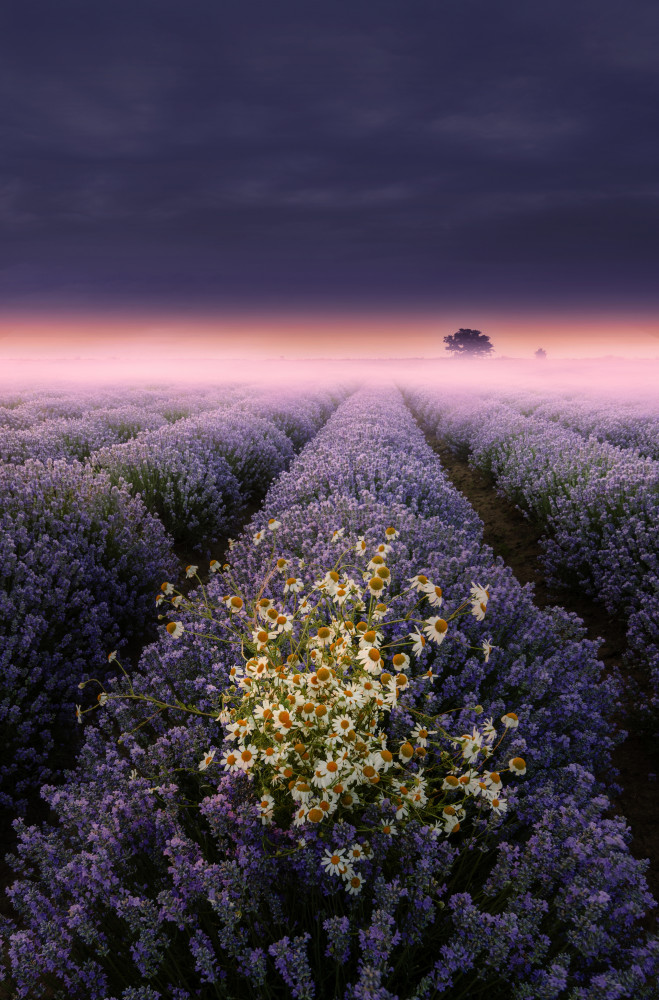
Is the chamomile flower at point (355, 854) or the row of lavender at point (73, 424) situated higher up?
the row of lavender at point (73, 424)

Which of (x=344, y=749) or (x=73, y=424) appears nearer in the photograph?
(x=344, y=749)

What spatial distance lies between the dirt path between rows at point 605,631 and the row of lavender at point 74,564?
2.89 metres

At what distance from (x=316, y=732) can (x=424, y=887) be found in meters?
0.45

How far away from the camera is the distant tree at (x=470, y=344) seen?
220 feet

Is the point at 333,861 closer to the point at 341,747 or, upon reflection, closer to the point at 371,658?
the point at 341,747

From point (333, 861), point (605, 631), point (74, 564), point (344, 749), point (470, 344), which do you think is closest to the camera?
point (333, 861)

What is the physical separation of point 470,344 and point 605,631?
68516 millimetres

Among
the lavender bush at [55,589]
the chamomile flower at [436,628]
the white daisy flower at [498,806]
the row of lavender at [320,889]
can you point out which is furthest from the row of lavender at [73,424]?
the white daisy flower at [498,806]

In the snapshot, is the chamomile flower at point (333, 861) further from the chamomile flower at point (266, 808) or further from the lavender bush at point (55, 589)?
the lavender bush at point (55, 589)

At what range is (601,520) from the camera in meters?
4.80

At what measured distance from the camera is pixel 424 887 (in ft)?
4.26

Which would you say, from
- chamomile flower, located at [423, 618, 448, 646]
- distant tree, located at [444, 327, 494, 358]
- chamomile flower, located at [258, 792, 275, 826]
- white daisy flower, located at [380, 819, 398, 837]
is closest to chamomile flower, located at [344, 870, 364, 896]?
white daisy flower, located at [380, 819, 398, 837]

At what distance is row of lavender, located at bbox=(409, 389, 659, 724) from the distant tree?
63.6 m

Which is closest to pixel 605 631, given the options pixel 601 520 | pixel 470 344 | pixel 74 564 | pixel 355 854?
pixel 601 520
